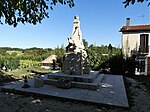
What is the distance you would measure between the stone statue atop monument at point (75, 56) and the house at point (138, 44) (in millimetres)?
12567

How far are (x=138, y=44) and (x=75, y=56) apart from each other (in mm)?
14496

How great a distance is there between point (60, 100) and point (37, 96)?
1.42m

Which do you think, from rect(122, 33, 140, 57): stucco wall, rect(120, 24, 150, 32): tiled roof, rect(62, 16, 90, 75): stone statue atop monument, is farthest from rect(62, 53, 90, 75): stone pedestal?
rect(120, 24, 150, 32): tiled roof

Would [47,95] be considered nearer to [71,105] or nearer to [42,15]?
[71,105]

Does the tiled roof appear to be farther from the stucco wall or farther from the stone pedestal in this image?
the stone pedestal

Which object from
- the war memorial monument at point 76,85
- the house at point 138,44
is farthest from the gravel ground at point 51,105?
the house at point 138,44

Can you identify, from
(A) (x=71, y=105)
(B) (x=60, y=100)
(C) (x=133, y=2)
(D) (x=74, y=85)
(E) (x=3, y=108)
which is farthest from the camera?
(D) (x=74, y=85)

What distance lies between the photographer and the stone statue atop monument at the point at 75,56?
12.0 meters

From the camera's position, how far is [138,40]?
76.1 feet

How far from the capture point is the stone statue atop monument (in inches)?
474

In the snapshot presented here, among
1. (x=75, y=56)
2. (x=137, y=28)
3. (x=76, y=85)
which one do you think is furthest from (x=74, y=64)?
(x=137, y=28)

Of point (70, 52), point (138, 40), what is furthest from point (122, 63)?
point (70, 52)

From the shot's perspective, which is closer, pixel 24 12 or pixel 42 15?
pixel 24 12

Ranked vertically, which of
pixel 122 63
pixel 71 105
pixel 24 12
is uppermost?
pixel 24 12
